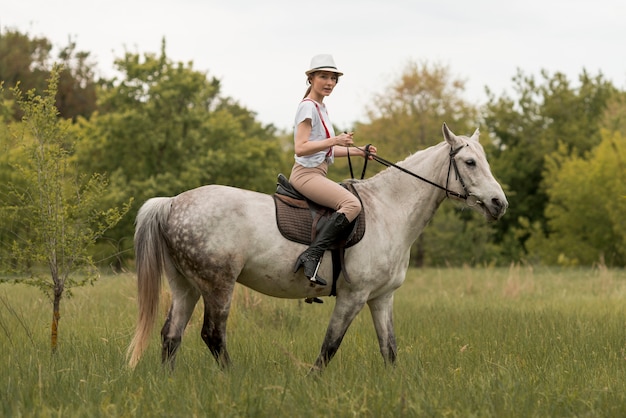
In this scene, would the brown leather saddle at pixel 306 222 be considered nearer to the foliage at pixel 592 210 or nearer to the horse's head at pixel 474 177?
the horse's head at pixel 474 177

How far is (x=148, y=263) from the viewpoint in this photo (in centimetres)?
684

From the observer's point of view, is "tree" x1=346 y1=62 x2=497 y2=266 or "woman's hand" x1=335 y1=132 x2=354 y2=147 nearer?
"woman's hand" x1=335 y1=132 x2=354 y2=147

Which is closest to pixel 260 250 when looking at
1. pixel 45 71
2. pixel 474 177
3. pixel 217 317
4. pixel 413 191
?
pixel 217 317

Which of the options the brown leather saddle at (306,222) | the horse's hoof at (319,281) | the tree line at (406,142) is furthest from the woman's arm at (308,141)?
the tree line at (406,142)

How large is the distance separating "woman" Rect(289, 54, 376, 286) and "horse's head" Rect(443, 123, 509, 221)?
78 cm

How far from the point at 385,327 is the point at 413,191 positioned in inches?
52.5

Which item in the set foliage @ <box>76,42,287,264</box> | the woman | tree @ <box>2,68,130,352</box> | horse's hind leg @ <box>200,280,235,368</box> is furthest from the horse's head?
foliage @ <box>76,42,287,264</box>

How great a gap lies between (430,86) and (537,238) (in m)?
10.7

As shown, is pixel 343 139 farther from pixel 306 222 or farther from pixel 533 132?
pixel 533 132

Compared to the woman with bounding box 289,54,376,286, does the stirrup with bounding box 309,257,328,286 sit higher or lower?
lower

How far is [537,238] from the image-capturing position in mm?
39500

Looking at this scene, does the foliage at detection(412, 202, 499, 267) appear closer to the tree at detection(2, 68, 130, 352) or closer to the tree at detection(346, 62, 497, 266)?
the tree at detection(346, 62, 497, 266)

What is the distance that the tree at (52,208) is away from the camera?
766 centimetres

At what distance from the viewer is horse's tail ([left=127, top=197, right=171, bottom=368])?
684 centimetres
